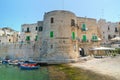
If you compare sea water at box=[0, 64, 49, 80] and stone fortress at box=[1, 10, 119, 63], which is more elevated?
stone fortress at box=[1, 10, 119, 63]

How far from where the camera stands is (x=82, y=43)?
148 feet

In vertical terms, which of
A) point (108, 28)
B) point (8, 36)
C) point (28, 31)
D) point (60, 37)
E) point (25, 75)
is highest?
point (108, 28)

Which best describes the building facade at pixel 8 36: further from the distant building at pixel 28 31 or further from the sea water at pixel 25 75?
the sea water at pixel 25 75

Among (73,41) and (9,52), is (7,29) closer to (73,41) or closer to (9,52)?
(9,52)

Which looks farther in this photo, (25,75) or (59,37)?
(59,37)

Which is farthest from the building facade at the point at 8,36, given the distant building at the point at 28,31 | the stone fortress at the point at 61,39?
the stone fortress at the point at 61,39

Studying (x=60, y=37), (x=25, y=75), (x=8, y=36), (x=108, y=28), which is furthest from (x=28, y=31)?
(x=25, y=75)

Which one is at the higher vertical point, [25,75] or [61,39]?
[61,39]

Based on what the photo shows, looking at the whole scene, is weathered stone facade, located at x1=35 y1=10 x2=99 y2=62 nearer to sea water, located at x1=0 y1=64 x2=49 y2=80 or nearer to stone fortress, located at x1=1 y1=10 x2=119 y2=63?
stone fortress, located at x1=1 y1=10 x2=119 y2=63

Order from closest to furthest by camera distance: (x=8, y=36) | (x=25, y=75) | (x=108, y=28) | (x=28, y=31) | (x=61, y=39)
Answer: (x=25, y=75), (x=61, y=39), (x=28, y=31), (x=108, y=28), (x=8, y=36)

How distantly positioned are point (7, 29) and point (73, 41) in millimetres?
35925

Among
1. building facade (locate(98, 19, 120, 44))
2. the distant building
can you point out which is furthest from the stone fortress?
building facade (locate(98, 19, 120, 44))

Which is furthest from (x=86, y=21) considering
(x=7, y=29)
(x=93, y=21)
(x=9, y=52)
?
(x=7, y=29)

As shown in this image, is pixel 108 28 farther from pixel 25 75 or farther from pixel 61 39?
pixel 25 75
